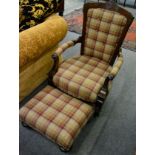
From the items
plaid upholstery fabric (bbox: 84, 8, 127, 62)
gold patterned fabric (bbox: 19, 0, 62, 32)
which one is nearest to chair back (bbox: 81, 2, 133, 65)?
plaid upholstery fabric (bbox: 84, 8, 127, 62)

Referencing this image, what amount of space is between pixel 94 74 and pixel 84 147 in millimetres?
625

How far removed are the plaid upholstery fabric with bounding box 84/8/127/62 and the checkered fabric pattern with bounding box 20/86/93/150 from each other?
0.53 meters

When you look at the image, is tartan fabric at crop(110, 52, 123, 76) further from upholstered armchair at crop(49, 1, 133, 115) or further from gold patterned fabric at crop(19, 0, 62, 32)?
gold patterned fabric at crop(19, 0, 62, 32)

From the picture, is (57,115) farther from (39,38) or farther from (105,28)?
(105,28)

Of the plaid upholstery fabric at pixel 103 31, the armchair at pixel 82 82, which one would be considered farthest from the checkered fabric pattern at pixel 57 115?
the plaid upholstery fabric at pixel 103 31

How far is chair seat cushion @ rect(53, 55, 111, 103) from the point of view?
1.63 metres

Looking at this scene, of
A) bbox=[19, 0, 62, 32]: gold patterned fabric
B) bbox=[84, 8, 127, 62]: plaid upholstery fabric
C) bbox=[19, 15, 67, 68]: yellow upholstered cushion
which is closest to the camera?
bbox=[19, 15, 67, 68]: yellow upholstered cushion

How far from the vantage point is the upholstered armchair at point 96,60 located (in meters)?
1.61

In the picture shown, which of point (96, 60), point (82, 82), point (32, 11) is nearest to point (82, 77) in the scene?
point (82, 82)

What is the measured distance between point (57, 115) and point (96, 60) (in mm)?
700

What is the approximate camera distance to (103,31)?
1.72 meters

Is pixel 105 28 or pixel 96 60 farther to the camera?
pixel 96 60

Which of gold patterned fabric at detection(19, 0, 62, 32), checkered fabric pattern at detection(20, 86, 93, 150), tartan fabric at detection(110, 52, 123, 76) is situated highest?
gold patterned fabric at detection(19, 0, 62, 32)
